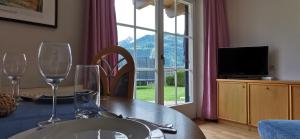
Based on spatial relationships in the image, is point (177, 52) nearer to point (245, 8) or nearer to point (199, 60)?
point (199, 60)

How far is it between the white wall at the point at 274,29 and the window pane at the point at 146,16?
158 centimetres

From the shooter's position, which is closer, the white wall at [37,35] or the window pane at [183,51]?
the white wall at [37,35]

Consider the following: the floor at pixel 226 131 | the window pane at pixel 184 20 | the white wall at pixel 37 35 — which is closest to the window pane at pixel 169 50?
the window pane at pixel 184 20

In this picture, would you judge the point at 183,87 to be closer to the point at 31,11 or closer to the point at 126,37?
the point at 126,37

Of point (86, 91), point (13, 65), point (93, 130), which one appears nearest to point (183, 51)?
point (13, 65)

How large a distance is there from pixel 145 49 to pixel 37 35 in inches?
59.8

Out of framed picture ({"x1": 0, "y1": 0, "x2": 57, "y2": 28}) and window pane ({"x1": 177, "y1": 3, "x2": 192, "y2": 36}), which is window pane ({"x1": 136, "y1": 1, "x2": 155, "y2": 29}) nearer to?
window pane ({"x1": 177, "y1": 3, "x2": 192, "y2": 36})

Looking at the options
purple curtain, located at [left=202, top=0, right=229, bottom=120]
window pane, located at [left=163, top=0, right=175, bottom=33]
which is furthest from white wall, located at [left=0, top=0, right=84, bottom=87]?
purple curtain, located at [left=202, top=0, right=229, bottom=120]

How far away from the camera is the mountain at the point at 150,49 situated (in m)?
2.98

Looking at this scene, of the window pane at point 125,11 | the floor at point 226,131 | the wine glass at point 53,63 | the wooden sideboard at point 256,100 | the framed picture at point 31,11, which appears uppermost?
the window pane at point 125,11

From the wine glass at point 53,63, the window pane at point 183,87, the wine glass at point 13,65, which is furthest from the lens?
the window pane at point 183,87

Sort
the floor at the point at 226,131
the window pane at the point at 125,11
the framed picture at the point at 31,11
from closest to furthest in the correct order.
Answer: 1. the framed picture at the point at 31,11
2. the window pane at the point at 125,11
3. the floor at the point at 226,131

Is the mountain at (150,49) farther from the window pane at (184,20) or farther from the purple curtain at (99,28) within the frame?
the purple curtain at (99,28)

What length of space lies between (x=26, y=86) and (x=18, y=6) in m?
0.63
